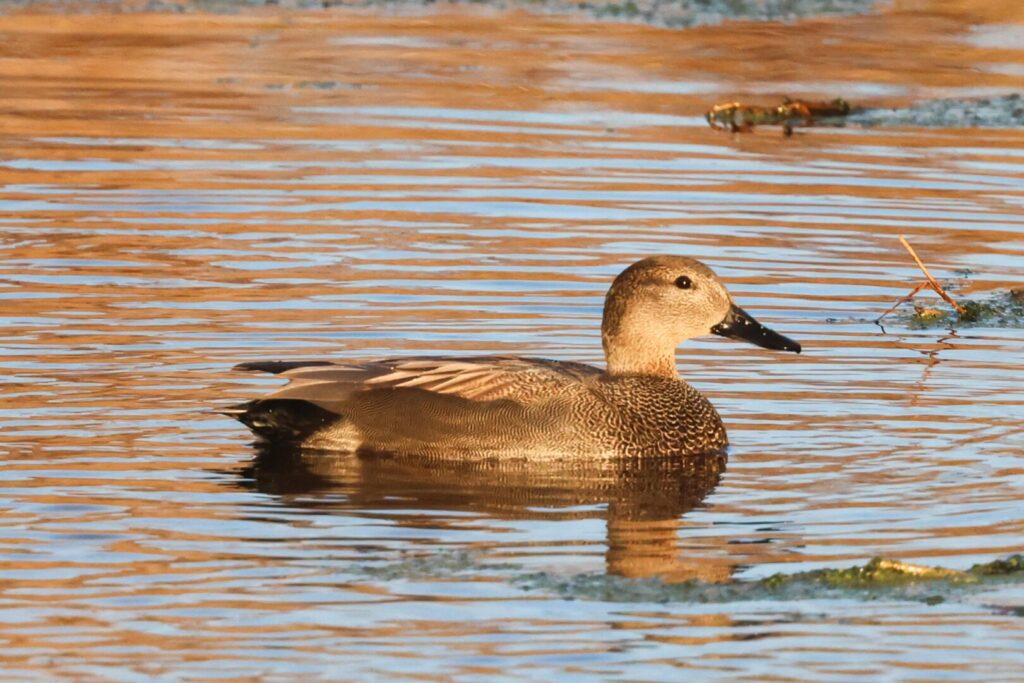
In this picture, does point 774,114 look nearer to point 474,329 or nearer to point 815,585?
point 474,329

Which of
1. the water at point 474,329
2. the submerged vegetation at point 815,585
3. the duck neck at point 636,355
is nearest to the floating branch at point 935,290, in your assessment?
the water at point 474,329

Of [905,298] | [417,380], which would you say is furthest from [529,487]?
[905,298]

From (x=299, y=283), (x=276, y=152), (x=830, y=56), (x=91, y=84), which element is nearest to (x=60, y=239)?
(x=299, y=283)

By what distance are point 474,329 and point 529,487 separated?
8.89ft

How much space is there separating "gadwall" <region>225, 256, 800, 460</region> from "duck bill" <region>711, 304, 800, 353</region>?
0.46 meters

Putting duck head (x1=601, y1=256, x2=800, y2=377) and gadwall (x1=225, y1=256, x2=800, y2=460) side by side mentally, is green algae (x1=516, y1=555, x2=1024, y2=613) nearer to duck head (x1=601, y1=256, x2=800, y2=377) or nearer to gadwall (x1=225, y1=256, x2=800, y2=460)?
gadwall (x1=225, y1=256, x2=800, y2=460)

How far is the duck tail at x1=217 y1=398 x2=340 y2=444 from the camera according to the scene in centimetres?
989

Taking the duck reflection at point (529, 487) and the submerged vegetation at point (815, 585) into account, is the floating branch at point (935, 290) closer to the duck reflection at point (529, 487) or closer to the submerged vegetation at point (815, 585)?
the duck reflection at point (529, 487)

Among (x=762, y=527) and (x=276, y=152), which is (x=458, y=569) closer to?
(x=762, y=527)

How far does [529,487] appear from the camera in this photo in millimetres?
9344

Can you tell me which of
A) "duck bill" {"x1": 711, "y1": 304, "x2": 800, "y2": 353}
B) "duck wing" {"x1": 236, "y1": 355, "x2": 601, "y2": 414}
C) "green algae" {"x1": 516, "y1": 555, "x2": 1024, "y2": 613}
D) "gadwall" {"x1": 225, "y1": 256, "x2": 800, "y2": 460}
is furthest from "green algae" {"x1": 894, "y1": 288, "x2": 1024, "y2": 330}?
"green algae" {"x1": 516, "y1": 555, "x2": 1024, "y2": 613}

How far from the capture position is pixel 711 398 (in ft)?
36.0

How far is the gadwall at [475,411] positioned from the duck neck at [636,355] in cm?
23

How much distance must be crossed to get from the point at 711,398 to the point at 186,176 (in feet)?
19.8
